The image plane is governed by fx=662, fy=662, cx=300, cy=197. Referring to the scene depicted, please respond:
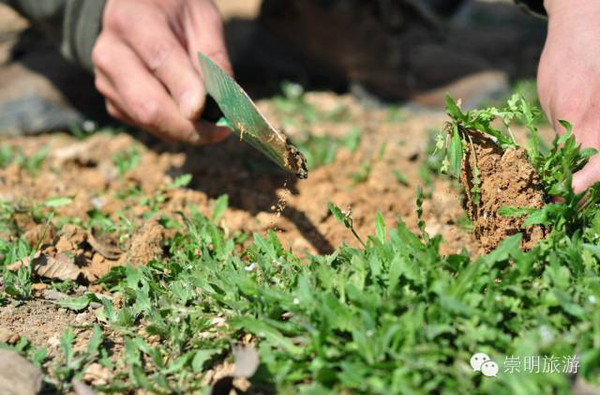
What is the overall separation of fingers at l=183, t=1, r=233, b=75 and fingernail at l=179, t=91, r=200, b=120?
30cm

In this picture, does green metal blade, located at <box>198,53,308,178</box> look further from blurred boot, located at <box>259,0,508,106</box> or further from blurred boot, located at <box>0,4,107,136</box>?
A: blurred boot, located at <box>259,0,508,106</box>

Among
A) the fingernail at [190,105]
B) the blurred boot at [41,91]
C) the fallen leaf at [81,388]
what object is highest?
the fingernail at [190,105]

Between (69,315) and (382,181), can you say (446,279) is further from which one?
(382,181)

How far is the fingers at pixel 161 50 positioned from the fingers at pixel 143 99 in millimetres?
40

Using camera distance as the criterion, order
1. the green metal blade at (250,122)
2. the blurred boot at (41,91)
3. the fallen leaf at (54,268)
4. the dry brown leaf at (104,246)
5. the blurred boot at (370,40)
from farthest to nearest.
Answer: the blurred boot at (370,40)
the blurred boot at (41,91)
the dry brown leaf at (104,246)
the fallen leaf at (54,268)
the green metal blade at (250,122)

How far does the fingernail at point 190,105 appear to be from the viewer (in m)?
2.69

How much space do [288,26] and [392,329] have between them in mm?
4051

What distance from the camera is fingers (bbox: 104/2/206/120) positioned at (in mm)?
2734

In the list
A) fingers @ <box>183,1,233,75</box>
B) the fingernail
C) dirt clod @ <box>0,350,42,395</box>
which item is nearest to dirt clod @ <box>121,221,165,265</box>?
the fingernail

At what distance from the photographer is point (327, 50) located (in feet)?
17.1

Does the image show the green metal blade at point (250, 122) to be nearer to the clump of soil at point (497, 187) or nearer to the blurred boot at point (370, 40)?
the clump of soil at point (497, 187)

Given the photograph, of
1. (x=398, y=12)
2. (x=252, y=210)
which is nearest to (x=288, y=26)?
(x=398, y=12)

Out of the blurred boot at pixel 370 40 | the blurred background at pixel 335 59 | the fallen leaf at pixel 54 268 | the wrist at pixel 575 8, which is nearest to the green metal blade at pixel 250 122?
the fallen leaf at pixel 54 268

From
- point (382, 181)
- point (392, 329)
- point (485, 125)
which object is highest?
point (485, 125)
